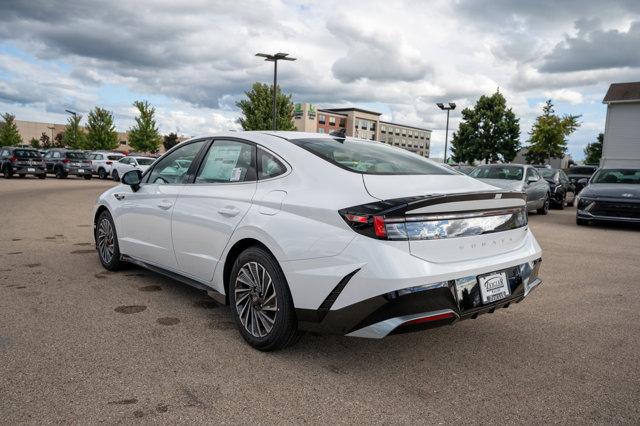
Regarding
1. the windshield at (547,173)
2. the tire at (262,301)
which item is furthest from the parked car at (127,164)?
the tire at (262,301)

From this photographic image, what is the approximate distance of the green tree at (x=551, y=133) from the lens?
41.5m

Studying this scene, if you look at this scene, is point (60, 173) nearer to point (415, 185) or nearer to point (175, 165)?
point (175, 165)

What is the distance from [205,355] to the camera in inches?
135

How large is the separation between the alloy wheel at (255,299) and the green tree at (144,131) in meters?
55.6

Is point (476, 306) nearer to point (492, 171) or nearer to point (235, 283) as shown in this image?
point (235, 283)

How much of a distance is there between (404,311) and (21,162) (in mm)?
29182

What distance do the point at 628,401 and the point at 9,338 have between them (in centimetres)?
407

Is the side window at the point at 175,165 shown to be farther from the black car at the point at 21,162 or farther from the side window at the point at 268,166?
the black car at the point at 21,162

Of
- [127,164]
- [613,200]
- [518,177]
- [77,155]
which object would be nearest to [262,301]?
[613,200]

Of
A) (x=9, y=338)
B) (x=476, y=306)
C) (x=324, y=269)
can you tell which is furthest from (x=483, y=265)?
(x=9, y=338)

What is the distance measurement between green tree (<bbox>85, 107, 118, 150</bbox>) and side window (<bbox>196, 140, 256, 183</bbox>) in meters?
61.5

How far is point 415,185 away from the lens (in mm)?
3246

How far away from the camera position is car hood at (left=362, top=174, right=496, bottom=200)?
3.06 m

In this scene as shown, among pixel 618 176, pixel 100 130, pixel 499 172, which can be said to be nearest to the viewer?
pixel 618 176
